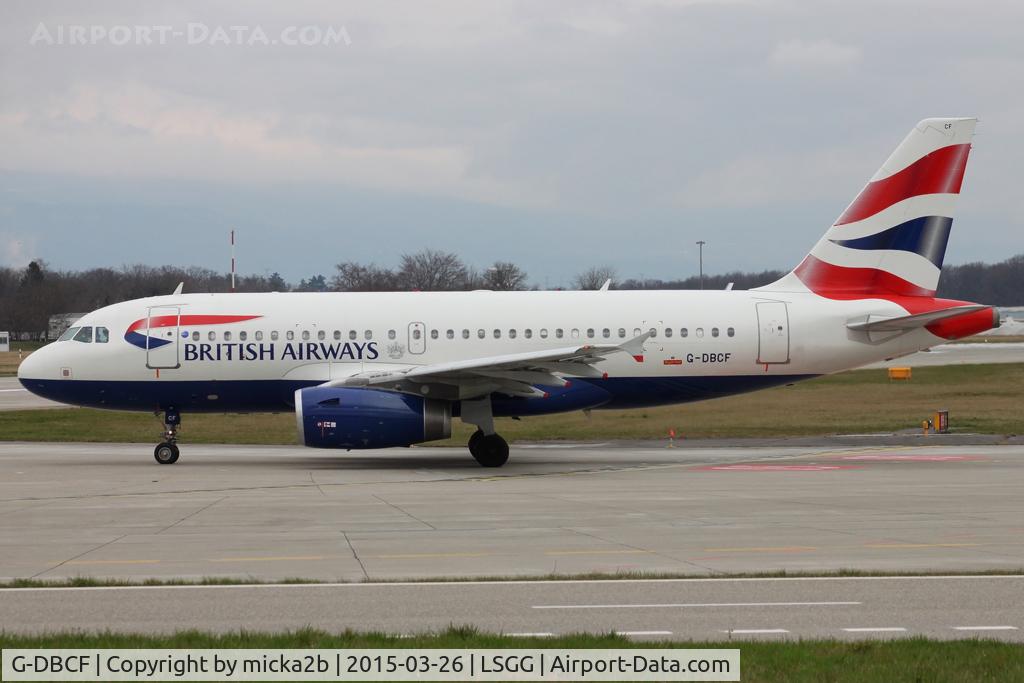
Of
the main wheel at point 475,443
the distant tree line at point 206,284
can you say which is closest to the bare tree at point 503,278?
the distant tree line at point 206,284

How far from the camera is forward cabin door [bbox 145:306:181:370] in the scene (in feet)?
89.6

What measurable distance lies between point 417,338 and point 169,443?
20.1 ft

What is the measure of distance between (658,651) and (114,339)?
2175cm

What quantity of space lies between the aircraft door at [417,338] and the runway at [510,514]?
8.76 feet

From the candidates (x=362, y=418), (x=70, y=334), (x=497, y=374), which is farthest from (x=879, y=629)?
(x=70, y=334)

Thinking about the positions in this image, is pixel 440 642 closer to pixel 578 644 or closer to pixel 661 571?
pixel 578 644

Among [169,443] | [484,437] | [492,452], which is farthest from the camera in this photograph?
[169,443]

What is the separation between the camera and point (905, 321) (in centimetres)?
2762

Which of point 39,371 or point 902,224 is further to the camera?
point 902,224

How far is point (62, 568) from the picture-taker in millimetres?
12969

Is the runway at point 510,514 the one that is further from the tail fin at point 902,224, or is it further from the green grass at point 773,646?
the tail fin at point 902,224

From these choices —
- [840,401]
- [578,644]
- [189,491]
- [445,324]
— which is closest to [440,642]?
[578,644]

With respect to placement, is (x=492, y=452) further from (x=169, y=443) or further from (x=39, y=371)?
(x=39, y=371)

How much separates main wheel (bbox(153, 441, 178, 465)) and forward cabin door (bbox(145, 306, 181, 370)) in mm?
1787
